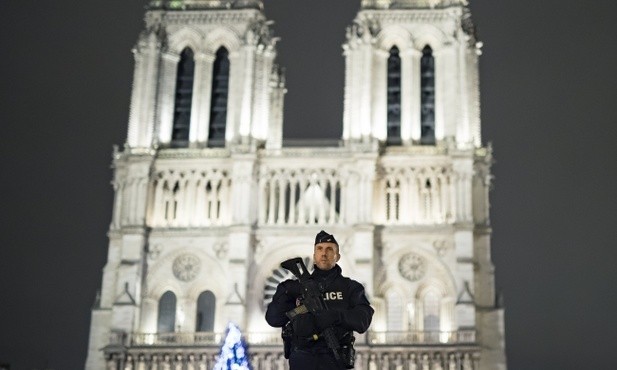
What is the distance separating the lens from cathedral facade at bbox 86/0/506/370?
43781 mm

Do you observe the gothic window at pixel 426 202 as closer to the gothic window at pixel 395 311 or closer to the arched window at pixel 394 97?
the arched window at pixel 394 97

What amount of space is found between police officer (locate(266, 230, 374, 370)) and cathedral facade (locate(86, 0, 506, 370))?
3429cm

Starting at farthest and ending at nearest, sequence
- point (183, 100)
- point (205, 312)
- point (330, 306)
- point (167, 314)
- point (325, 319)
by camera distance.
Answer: point (183, 100) < point (167, 314) < point (205, 312) < point (330, 306) < point (325, 319)

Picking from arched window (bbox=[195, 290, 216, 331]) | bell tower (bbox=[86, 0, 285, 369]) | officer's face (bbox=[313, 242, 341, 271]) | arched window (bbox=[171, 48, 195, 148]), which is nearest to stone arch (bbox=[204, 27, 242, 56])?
bell tower (bbox=[86, 0, 285, 369])

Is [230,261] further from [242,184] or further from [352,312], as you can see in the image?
[352,312]

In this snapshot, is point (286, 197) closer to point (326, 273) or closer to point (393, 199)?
point (393, 199)

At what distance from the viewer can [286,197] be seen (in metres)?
46.7

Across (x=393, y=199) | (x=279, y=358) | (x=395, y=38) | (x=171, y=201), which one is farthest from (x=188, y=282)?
(x=395, y=38)

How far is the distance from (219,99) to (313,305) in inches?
1611

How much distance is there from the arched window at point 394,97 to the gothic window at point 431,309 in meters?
6.93

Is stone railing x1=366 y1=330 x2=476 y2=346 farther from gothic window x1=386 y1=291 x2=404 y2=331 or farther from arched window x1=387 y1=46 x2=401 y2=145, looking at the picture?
arched window x1=387 y1=46 x2=401 y2=145

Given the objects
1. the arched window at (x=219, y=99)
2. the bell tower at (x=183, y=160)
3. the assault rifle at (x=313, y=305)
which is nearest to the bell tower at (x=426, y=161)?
the bell tower at (x=183, y=160)

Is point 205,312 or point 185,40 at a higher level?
point 185,40

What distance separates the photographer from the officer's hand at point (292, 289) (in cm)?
865
